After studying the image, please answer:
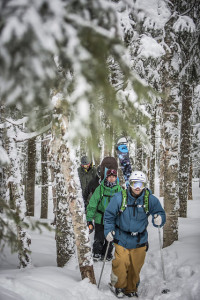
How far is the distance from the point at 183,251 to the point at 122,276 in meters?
1.65

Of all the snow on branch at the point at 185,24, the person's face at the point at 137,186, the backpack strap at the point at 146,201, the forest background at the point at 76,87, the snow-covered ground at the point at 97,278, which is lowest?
the snow-covered ground at the point at 97,278

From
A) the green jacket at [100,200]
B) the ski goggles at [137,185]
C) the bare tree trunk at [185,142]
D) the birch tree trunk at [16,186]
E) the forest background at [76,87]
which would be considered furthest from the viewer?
the bare tree trunk at [185,142]

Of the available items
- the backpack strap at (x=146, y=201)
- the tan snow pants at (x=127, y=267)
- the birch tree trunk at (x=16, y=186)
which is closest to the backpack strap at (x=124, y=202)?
the backpack strap at (x=146, y=201)

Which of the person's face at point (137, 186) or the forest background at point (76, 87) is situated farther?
the person's face at point (137, 186)

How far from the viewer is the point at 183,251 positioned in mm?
5227

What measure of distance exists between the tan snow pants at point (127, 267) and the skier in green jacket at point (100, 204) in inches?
51.7

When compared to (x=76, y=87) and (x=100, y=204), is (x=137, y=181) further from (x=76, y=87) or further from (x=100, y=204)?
(x=76, y=87)

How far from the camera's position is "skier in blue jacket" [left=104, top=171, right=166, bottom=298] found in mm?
4516

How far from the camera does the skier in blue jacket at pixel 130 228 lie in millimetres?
4516

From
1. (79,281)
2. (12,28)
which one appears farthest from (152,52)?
(79,281)

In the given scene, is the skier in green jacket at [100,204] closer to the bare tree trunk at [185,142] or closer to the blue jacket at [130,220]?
the blue jacket at [130,220]

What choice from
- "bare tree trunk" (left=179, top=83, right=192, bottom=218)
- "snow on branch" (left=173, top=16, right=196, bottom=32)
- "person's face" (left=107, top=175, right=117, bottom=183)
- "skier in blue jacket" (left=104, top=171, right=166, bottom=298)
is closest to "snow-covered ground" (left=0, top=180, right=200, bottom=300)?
"skier in blue jacket" (left=104, top=171, right=166, bottom=298)

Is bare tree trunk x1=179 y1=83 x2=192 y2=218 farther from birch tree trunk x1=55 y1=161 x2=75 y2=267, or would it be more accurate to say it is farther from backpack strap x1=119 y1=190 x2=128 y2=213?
birch tree trunk x1=55 y1=161 x2=75 y2=267

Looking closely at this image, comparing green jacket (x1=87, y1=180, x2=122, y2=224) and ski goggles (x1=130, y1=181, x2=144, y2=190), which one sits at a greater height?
ski goggles (x1=130, y1=181, x2=144, y2=190)
